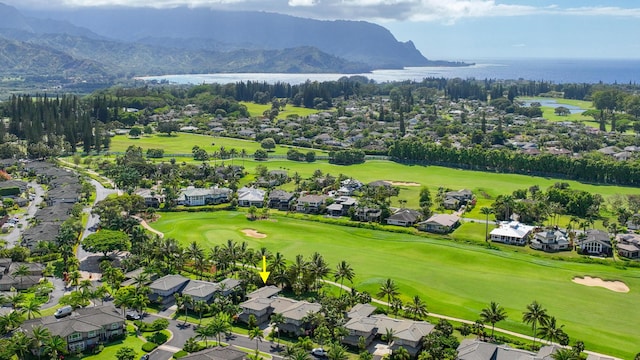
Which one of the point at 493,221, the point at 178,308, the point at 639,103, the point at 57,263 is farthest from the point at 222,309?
the point at 639,103

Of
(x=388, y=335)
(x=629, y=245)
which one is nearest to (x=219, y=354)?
(x=388, y=335)

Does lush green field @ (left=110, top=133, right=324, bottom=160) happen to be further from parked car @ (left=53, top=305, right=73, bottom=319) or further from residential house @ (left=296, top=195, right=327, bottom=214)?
parked car @ (left=53, top=305, right=73, bottom=319)

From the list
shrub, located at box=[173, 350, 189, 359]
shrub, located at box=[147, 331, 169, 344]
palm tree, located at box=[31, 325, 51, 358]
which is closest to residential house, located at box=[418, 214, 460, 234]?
shrub, located at box=[147, 331, 169, 344]

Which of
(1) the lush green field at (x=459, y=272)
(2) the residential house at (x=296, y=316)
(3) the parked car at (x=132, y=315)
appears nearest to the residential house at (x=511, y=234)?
(1) the lush green field at (x=459, y=272)

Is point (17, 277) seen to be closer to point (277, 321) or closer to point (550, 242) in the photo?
point (277, 321)

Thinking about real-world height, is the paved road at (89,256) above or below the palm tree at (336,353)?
below

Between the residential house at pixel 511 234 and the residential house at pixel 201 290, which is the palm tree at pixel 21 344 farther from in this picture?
the residential house at pixel 511 234
